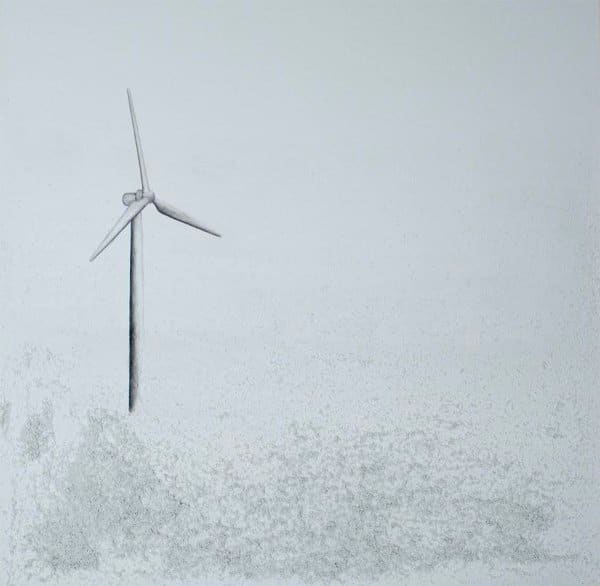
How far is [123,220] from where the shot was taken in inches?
103

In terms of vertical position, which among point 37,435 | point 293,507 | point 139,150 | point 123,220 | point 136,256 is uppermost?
point 139,150

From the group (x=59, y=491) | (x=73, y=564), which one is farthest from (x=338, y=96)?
(x=73, y=564)

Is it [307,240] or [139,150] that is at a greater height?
[139,150]

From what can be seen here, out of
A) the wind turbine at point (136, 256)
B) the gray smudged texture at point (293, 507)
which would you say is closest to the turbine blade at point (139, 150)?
the wind turbine at point (136, 256)

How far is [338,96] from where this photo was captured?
113 inches

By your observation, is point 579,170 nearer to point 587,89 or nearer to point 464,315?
point 587,89

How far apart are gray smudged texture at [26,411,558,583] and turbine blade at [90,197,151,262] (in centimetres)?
61

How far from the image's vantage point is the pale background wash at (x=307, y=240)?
2.64m

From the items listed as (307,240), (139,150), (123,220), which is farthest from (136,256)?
(307,240)

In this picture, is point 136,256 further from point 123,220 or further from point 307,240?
point 307,240

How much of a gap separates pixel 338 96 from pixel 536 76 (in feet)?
2.68

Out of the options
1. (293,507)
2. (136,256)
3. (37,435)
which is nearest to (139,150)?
(136,256)

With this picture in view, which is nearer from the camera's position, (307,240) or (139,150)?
(139,150)

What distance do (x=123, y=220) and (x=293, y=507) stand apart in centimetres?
121
